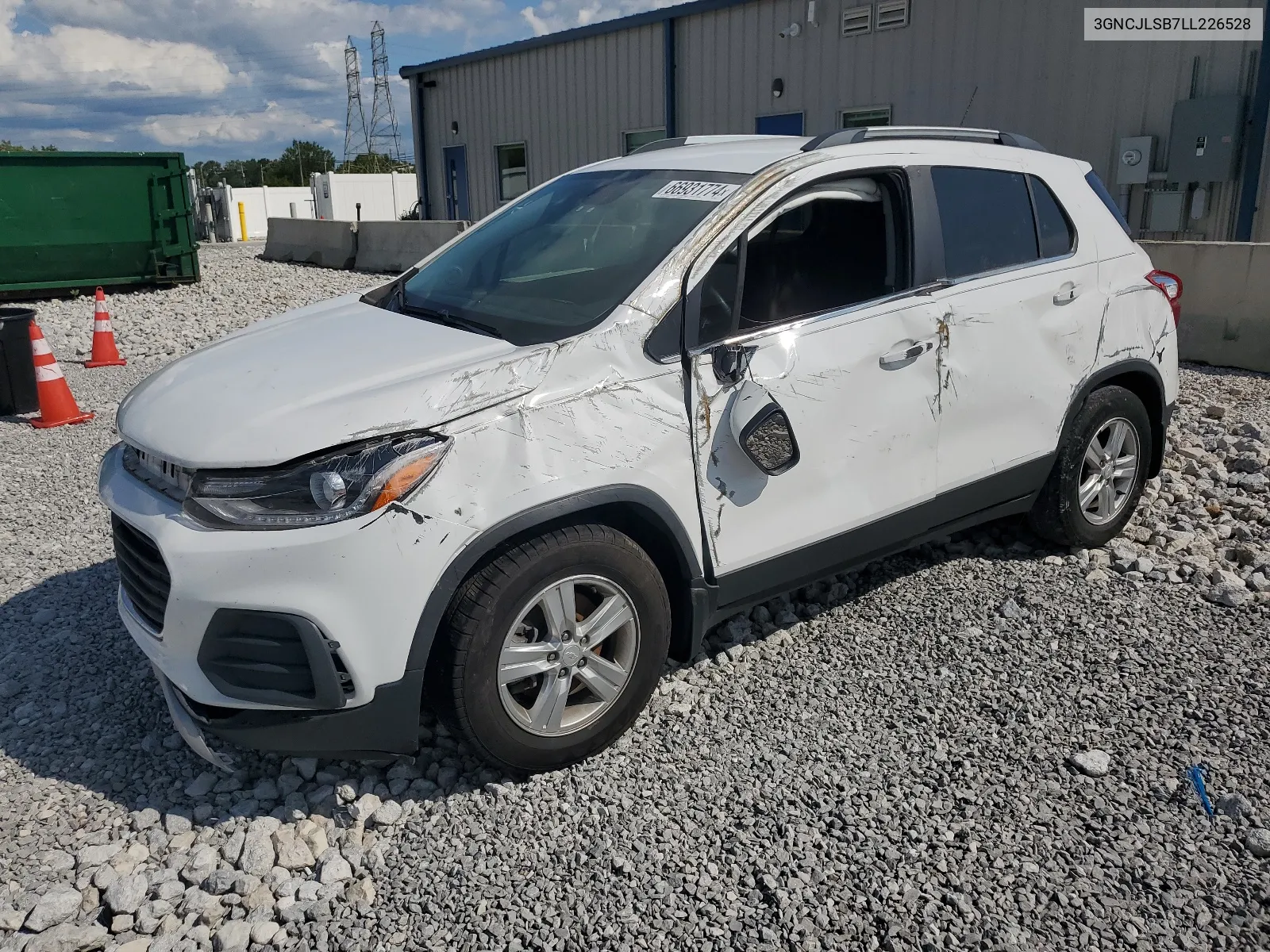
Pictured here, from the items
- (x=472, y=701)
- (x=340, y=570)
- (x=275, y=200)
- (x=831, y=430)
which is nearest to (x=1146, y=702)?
(x=831, y=430)

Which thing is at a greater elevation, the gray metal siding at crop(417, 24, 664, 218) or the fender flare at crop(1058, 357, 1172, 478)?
the gray metal siding at crop(417, 24, 664, 218)

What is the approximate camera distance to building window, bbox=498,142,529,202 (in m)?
21.0

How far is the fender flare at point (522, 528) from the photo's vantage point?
2.72 m

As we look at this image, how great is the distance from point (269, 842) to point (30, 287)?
44.0 feet

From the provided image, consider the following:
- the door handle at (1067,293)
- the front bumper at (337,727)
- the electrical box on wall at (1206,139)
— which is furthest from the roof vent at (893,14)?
the front bumper at (337,727)

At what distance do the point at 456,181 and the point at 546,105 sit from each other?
4.02 m

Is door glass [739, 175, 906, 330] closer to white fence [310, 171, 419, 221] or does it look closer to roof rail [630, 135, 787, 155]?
roof rail [630, 135, 787, 155]

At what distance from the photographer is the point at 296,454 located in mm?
2645

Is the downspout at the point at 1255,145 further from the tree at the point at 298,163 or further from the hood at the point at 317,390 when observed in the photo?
the tree at the point at 298,163

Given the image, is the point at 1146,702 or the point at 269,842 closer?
the point at 269,842

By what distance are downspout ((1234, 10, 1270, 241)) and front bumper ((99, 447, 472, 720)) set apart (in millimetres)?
11540

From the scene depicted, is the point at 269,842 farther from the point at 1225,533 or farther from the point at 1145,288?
the point at 1225,533

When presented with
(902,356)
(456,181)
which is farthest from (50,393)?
(456,181)

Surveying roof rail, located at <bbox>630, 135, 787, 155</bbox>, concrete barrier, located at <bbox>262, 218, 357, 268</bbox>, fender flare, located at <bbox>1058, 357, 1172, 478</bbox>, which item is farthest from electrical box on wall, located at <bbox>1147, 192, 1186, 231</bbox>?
concrete barrier, located at <bbox>262, 218, 357, 268</bbox>
